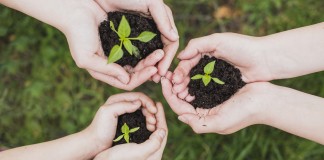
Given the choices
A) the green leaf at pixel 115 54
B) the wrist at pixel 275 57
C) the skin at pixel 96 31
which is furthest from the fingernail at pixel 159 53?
the wrist at pixel 275 57

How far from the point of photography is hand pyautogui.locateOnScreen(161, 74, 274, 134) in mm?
2801

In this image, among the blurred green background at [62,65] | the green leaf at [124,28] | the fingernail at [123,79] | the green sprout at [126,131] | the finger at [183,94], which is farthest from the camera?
the blurred green background at [62,65]

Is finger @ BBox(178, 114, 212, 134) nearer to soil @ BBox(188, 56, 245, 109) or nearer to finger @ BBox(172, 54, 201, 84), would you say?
soil @ BBox(188, 56, 245, 109)

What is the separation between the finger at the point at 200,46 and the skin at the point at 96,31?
4.1 inches

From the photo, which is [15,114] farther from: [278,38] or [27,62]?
[278,38]

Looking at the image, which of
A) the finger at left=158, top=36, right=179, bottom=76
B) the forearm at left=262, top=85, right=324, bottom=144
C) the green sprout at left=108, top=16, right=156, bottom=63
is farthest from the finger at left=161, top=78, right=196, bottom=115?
the forearm at left=262, top=85, right=324, bottom=144

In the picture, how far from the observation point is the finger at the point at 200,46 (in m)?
2.92

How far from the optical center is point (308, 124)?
2.84m

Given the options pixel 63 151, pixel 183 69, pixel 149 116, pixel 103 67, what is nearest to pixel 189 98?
pixel 183 69

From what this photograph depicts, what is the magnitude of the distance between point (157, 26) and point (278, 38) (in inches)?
36.5

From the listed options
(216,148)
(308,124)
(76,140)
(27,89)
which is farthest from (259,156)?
(27,89)

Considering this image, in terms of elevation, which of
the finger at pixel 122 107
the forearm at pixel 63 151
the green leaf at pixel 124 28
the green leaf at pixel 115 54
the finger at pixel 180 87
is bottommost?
the forearm at pixel 63 151

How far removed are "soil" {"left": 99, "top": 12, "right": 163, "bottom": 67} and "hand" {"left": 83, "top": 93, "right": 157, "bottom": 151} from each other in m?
0.27

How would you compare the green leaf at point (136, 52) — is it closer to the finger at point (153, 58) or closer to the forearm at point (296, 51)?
the finger at point (153, 58)
